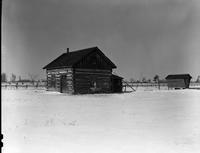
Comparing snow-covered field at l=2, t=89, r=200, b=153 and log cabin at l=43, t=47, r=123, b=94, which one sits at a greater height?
log cabin at l=43, t=47, r=123, b=94

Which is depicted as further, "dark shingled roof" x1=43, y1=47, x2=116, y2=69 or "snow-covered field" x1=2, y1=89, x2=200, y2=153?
"dark shingled roof" x1=43, y1=47, x2=116, y2=69

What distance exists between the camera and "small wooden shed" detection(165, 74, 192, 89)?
51781 mm

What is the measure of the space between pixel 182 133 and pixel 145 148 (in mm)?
2069

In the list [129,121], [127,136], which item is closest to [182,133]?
[127,136]

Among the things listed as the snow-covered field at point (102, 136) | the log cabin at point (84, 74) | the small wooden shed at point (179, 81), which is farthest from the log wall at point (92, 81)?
the small wooden shed at point (179, 81)

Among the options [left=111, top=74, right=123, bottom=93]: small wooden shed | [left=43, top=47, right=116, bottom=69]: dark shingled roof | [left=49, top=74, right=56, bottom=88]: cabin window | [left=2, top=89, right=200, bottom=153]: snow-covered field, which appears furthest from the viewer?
[left=111, top=74, right=123, bottom=93]: small wooden shed

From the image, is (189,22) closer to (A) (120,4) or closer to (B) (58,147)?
(A) (120,4)

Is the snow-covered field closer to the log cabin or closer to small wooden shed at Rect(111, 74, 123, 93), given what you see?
the log cabin

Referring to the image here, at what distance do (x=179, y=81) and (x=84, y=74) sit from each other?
30118 mm

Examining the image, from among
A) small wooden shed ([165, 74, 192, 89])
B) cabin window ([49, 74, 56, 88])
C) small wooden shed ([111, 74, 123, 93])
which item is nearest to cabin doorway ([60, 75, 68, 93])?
cabin window ([49, 74, 56, 88])

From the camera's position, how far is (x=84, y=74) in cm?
2852

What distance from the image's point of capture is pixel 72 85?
27.7m

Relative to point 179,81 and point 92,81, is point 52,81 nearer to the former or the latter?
point 92,81

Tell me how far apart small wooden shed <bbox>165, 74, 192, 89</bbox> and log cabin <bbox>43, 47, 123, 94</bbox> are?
80.3ft
